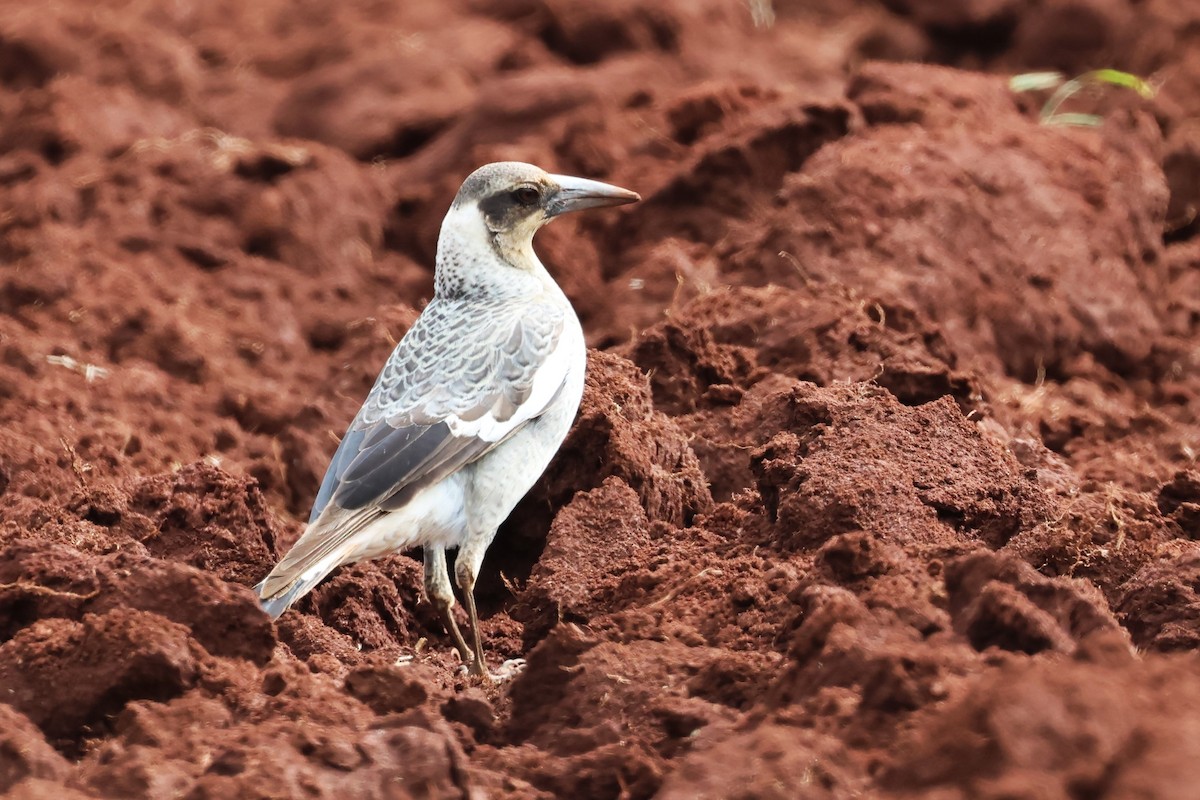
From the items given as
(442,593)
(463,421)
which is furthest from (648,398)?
(442,593)

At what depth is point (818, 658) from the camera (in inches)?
167

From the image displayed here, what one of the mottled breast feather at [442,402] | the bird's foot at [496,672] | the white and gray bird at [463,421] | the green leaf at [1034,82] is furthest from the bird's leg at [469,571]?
the green leaf at [1034,82]

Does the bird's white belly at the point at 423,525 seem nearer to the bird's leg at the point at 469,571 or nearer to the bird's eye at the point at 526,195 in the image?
the bird's leg at the point at 469,571

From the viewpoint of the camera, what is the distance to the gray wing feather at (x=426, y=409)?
5.53 meters

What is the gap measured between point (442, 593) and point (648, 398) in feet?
3.97

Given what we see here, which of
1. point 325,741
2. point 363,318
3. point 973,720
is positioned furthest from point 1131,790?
point 363,318

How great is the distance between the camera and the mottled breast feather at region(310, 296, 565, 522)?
5.68 m

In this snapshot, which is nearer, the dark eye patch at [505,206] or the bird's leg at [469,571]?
the bird's leg at [469,571]

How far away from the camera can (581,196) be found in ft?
21.9

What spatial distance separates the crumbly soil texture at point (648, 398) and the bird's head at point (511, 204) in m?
0.62

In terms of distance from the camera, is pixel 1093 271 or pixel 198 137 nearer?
pixel 1093 271

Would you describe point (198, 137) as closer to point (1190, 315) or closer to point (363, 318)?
point (363, 318)

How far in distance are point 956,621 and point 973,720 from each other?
78 centimetres

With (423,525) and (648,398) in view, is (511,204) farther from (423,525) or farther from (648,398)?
(423,525)
